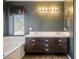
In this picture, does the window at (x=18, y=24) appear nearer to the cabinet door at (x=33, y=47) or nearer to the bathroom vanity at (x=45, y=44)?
the bathroom vanity at (x=45, y=44)

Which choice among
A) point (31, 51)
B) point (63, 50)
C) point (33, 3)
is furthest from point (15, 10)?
point (63, 50)

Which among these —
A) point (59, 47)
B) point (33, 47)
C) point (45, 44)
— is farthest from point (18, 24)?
point (59, 47)

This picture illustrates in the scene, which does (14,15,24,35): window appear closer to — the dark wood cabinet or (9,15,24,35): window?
(9,15,24,35): window

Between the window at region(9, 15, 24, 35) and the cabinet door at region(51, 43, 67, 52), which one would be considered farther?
the window at region(9, 15, 24, 35)

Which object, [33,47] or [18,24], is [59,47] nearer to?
[33,47]

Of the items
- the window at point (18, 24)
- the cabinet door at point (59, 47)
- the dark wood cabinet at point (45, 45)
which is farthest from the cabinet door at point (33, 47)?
the window at point (18, 24)

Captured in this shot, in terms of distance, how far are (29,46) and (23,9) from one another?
1963mm

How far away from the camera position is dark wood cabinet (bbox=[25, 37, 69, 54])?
633 centimetres

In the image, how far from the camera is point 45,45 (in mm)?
6383

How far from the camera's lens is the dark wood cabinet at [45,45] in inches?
249

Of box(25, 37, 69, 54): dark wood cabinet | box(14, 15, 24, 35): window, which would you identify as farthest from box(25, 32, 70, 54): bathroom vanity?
box(14, 15, 24, 35): window

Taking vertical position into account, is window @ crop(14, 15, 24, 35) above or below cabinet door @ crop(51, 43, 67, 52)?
→ above

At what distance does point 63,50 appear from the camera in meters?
6.30

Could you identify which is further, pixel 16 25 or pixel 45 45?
pixel 16 25
